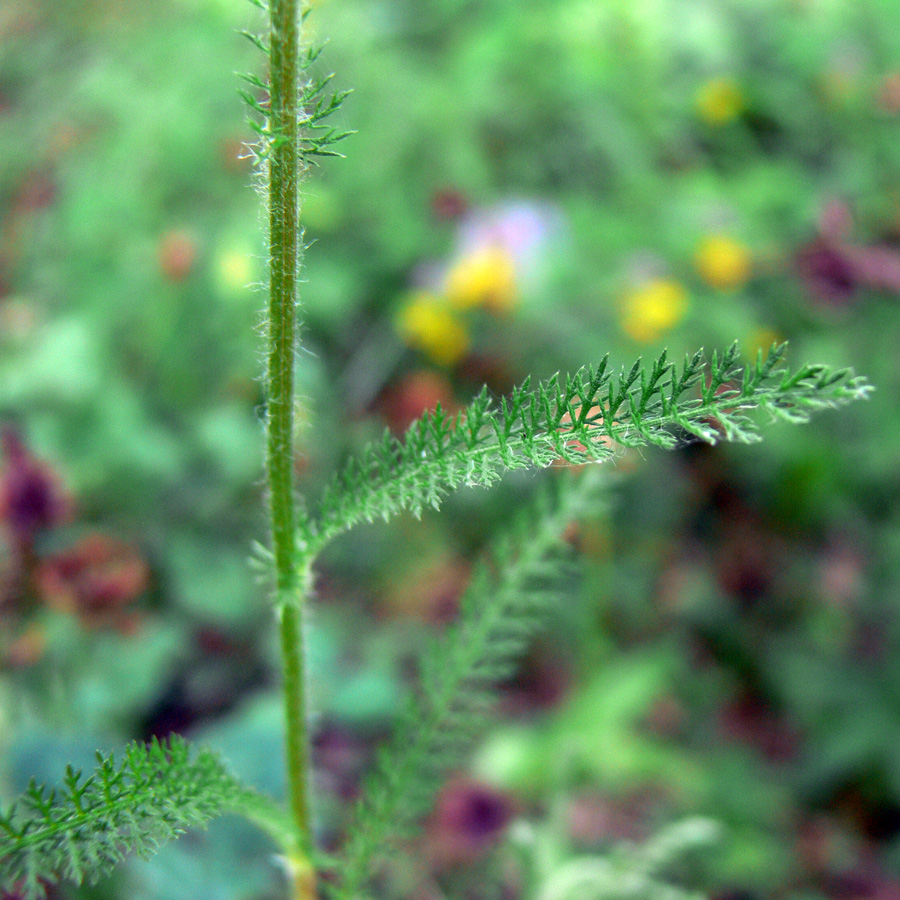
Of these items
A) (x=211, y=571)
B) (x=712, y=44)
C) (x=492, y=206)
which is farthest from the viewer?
(x=712, y=44)

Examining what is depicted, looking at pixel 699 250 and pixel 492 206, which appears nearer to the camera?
pixel 699 250

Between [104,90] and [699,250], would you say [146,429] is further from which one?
[699,250]

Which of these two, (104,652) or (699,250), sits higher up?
(699,250)

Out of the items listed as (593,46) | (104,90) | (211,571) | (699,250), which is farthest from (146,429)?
(593,46)

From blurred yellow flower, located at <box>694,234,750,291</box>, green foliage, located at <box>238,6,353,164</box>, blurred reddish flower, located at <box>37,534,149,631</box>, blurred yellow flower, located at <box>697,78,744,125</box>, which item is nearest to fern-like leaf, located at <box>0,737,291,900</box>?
green foliage, located at <box>238,6,353,164</box>

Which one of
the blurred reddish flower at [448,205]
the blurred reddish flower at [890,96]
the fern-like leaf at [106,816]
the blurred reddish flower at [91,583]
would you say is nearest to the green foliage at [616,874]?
the fern-like leaf at [106,816]

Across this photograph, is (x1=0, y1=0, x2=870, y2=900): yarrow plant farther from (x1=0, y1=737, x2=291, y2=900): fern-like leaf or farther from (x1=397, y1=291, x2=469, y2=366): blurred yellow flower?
(x1=397, y1=291, x2=469, y2=366): blurred yellow flower

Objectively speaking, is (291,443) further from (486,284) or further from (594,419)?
(486,284)
